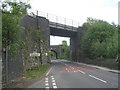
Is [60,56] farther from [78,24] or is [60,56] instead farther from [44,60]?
[44,60]

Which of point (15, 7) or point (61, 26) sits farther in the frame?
point (61, 26)

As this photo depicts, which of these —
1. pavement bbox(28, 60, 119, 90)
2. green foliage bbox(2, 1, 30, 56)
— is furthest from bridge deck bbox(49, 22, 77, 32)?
green foliage bbox(2, 1, 30, 56)

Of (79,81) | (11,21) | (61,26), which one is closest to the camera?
(11,21)

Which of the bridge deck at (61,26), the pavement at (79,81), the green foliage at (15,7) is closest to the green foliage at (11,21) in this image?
the green foliage at (15,7)

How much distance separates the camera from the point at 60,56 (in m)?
132

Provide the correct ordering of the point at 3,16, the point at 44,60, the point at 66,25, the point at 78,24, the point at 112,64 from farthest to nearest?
the point at 78,24, the point at 66,25, the point at 44,60, the point at 112,64, the point at 3,16

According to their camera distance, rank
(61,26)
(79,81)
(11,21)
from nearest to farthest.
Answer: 1. (11,21)
2. (79,81)
3. (61,26)

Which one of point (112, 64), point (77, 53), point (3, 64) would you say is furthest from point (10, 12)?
point (77, 53)

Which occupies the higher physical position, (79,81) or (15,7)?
(15,7)

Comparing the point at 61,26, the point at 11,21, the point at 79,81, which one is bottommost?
the point at 79,81

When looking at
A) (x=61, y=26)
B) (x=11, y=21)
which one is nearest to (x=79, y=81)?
(x=11, y=21)

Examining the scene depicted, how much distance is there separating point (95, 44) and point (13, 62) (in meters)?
32.8

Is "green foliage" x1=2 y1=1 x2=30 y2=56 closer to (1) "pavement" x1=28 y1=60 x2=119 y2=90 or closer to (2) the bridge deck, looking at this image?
(1) "pavement" x1=28 y1=60 x2=119 y2=90

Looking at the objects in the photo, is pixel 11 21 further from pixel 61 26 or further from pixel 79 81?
pixel 61 26
